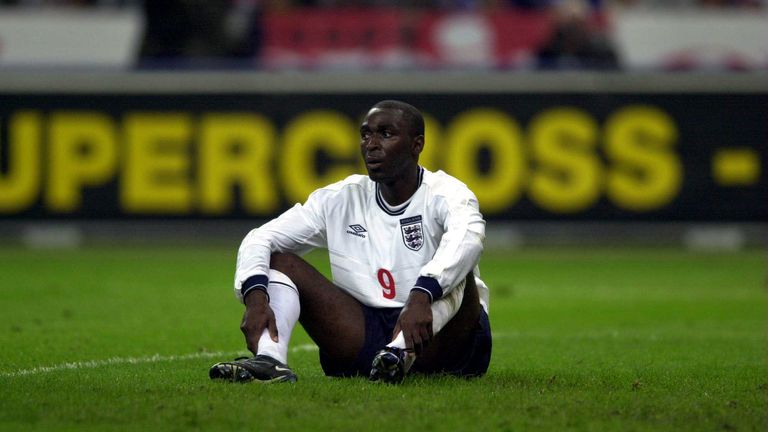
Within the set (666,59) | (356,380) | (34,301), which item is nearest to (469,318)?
(356,380)

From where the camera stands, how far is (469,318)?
23.4ft

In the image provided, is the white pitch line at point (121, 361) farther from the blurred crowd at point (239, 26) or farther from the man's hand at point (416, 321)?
the blurred crowd at point (239, 26)

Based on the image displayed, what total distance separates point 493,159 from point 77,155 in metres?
6.47

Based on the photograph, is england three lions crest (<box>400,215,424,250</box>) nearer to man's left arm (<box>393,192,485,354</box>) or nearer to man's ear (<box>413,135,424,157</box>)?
man's left arm (<box>393,192,485,354</box>)

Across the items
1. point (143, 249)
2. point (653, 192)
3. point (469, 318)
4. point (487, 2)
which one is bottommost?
point (143, 249)

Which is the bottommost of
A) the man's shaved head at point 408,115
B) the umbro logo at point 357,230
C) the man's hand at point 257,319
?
the man's hand at point 257,319

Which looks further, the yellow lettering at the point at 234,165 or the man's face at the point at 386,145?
the yellow lettering at the point at 234,165

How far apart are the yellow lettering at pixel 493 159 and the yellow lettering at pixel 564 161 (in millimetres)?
276

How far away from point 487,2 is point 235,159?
15.7 feet

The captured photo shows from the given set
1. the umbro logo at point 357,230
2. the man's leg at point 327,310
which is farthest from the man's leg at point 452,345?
the umbro logo at point 357,230

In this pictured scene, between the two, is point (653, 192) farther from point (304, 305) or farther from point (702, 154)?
point (304, 305)

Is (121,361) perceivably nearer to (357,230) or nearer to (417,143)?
(357,230)

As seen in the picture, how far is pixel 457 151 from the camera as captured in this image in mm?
21328

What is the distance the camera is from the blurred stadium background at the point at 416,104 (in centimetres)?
2112
